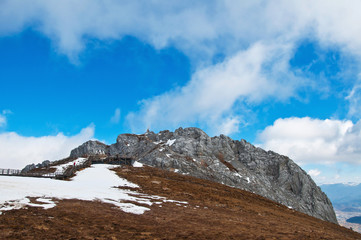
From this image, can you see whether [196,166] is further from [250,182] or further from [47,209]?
[47,209]

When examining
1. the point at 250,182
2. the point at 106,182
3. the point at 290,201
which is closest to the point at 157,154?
the point at 250,182

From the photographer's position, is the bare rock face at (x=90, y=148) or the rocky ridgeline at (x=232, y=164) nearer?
the rocky ridgeline at (x=232, y=164)

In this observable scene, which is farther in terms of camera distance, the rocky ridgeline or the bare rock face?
the bare rock face

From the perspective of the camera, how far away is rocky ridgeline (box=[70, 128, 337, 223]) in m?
71.5

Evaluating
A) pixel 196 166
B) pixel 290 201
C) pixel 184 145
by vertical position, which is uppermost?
pixel 184 145

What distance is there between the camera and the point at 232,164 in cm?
8612

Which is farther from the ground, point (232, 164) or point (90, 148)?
point (90, 148)

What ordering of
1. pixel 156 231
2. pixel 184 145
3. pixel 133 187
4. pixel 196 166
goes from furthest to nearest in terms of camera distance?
pixel 184 145, pixel 196 166, pixel 133 187, pixel 156 231

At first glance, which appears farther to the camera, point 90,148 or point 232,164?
point 90,148

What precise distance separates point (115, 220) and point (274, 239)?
9677mm

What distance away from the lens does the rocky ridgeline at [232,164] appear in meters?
71.5

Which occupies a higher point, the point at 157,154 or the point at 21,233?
the point at 157,154

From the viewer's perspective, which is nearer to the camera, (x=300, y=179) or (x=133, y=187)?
(x=133, y=187)

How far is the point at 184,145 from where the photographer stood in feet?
291
